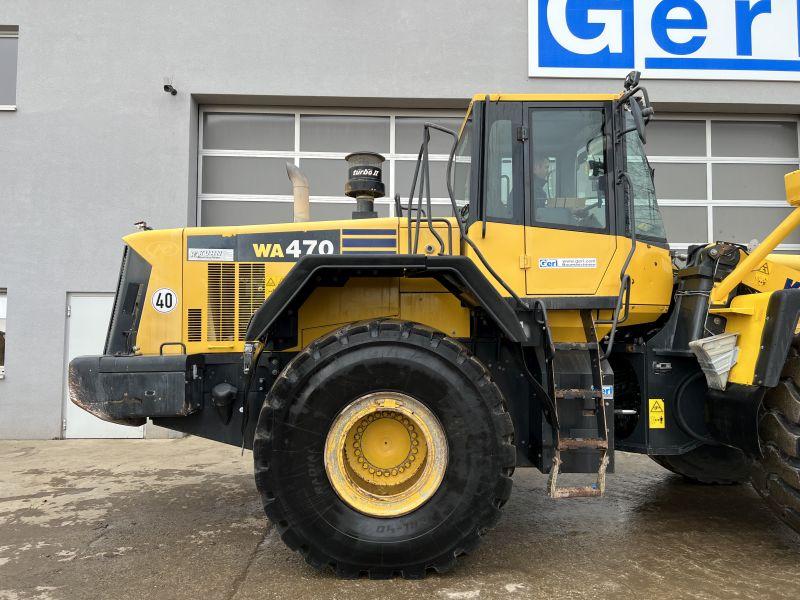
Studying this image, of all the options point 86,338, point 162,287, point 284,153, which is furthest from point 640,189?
point 86,338

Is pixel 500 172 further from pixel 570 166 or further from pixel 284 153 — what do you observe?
pixel 284 153

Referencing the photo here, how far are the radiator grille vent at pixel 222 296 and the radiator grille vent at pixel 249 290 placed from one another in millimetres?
50

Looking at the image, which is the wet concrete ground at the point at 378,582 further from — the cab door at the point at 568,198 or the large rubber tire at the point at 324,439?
the cab door at the point at 568,198

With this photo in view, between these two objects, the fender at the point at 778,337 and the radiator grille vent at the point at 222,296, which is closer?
the fender at the point at 778,337

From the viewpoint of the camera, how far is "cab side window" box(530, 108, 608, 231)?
143 inches

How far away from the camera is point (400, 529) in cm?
305

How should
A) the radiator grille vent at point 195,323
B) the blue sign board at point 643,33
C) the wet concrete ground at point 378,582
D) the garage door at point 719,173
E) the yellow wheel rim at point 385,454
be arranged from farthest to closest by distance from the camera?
the garage door at point 719,173 → the blue sign board at point 643,33 → the radiator grille vent at point 195,323 → the yellow wheel rim at point 385,454 → the wet concrete ground at point 378,582

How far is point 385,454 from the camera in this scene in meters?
3.30

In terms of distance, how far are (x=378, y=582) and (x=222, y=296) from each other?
2097 mm

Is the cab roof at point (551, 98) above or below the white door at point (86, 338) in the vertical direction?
above

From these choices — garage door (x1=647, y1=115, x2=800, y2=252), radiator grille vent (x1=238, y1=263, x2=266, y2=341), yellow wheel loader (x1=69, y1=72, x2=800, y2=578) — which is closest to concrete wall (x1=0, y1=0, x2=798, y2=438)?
garage door (x1=647, y1=115, x2=800, y2=252)

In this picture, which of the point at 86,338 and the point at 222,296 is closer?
the point at 222,296

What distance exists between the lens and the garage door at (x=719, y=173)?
29.3 feet

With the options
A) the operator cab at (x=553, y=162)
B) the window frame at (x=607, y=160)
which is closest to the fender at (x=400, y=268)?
the operator cab at (x=553, y=162)
